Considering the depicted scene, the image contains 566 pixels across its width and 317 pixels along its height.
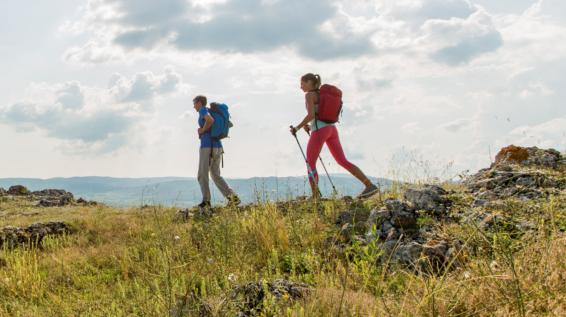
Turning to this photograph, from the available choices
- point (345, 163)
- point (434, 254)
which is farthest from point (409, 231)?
point (345, 163)

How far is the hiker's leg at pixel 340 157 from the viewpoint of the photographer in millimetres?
9594

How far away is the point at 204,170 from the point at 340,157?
3.31m

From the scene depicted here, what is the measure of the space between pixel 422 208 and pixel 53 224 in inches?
286

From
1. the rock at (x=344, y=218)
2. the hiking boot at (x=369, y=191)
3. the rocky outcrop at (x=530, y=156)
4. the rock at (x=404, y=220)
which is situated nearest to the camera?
the rock at (x=404, y=220)

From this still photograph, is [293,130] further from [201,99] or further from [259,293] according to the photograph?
[259,293]

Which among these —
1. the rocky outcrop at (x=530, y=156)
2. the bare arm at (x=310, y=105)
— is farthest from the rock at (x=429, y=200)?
the rocky outcrop at (x=530, y=156)

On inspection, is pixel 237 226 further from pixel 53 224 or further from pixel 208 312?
pixel 53 224

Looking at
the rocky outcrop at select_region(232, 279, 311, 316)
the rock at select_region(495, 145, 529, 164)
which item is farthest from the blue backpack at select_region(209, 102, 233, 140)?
the rocky outcrop at select_region(232, 279, 311, 316)

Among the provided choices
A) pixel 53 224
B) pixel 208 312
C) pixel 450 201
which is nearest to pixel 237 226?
pixel 450 201

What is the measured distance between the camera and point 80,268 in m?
6.89

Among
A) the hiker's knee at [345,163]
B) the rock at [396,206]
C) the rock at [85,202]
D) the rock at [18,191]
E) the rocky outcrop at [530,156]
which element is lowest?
the rock at [85,202]

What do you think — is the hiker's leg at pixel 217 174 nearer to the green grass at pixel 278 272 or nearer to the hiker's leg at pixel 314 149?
the green grass at pixel 278 272

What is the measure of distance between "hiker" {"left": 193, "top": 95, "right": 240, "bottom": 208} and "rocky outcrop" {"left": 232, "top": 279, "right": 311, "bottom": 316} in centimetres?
754

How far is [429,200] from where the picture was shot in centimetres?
620
